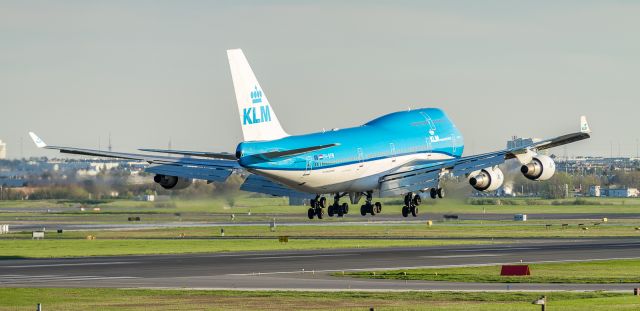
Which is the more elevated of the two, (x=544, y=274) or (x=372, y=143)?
(x=372, y=143)

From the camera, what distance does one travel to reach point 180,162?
98.8 meters

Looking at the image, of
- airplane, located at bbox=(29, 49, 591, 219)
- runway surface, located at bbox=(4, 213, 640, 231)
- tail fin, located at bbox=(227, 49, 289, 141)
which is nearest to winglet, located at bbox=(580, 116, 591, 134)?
airplane, located at bbox=(29, 49, 591, 219)

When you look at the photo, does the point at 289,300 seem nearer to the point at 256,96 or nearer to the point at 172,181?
the point at 256,96

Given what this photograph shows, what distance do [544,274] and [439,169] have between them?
20929 mm

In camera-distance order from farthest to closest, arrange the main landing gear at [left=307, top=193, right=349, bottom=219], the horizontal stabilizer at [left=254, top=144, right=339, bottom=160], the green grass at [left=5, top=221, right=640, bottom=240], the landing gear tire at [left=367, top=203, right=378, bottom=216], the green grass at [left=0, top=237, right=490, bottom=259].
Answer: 1. the green grass at [left=5, top=221, right=640, bottom=240]
2. the green grass at [left=0, top=237, right=490, bottom=259]
3. the main landing gear at [left=307, top=193, right=349, bottom=219]
4. the landing gear tire at [left=367, top=203, right=378, bottom=216]
5. the horizontal stabilizer at [left=254, top=144, right=339, bottom=160]

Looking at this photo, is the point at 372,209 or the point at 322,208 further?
the point at 322,208

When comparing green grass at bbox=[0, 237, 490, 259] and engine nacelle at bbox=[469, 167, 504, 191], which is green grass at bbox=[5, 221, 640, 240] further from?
engine nacelle at bbox=[469, 167, 504, 191]

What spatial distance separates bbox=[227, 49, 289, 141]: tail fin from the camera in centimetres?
8906

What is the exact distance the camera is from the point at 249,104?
295 feet

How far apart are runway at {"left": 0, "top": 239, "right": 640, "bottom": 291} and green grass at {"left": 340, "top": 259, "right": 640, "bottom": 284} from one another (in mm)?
2823

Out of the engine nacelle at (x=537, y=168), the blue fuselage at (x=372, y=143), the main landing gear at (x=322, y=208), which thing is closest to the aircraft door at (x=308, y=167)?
the blue fuselage at (x=372, y=143)

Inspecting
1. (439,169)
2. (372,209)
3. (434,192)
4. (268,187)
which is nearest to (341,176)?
(372,209)

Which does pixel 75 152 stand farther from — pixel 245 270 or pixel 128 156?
pixel 245 270

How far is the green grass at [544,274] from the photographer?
80.3m
